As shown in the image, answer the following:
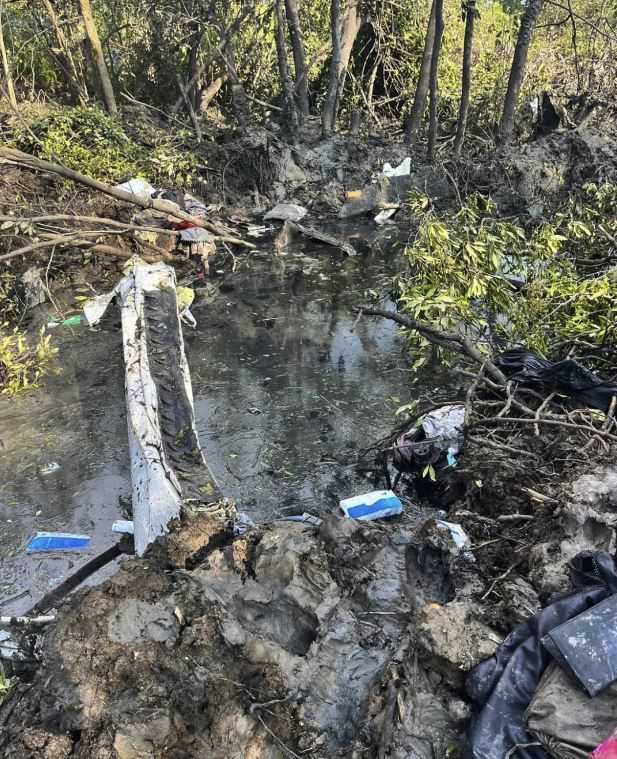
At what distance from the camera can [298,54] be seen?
9.88 meters

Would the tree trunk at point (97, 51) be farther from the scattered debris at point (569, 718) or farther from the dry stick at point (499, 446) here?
the scattered debris at point (569, 718)

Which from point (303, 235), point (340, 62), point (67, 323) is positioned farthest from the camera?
point (340, 62)

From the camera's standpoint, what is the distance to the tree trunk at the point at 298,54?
9266 millimetres

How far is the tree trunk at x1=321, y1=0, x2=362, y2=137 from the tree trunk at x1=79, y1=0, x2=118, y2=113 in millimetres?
3503

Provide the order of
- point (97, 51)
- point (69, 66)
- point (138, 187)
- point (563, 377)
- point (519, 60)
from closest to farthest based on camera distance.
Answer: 1. point (563, 377)
2. point (138, 187)
3. point (519, 60)
4. point (97, 51)
5. point (69, 66)

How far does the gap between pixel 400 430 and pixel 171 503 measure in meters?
1.52

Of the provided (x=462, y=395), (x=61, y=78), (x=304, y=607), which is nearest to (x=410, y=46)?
(x=61, y=78)

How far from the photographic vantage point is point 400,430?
3.73 metres

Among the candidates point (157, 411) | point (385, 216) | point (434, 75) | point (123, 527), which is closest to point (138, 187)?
point (385, 216)

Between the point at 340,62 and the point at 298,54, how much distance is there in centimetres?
78

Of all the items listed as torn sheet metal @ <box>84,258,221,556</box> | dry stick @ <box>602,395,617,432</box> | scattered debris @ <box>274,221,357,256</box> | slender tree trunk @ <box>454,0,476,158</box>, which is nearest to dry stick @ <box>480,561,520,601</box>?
dry stick @ <box>602,395,617,432</box>

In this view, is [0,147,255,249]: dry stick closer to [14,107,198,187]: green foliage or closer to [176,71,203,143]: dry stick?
[14,107,198,187]: green foliage

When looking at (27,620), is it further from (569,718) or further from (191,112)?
(191,112)

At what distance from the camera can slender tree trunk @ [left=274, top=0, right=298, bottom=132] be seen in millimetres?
9562
